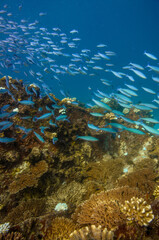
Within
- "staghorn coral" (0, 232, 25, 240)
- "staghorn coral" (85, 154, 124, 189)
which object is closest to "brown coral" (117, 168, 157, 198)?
"staghorn coral" (85, 154, 124, 189)

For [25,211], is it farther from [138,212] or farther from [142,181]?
[142,181]

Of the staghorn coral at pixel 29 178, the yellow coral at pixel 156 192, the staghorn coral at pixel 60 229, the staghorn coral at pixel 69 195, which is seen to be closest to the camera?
the staghorn coral at pixel 60 229

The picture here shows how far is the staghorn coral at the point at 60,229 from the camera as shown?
277 centimetres

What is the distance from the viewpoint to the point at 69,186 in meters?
4.67

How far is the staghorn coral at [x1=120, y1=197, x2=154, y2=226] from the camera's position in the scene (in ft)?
7.60

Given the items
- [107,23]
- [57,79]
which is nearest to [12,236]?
[57,79]

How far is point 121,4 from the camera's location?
8156 centimetres

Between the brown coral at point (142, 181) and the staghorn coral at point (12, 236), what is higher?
the staghorn coral at point (12, 236)

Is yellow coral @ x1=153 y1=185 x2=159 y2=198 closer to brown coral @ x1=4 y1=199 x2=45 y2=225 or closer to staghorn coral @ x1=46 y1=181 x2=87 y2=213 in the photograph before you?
staghorn coral @ x1=46 y1=181 x2=87 y2=213

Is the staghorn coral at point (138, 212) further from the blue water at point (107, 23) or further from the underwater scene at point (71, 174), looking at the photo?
the blue water at point (107, 23)

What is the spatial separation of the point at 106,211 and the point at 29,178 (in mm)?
2570

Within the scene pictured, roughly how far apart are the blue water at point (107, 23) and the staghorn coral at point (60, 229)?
6174cm

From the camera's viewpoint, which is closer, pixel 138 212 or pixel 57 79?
pixel 138 212

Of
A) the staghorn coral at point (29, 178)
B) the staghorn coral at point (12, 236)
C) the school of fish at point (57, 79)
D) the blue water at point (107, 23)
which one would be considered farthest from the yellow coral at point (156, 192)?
the blue water at point (107, 23)
